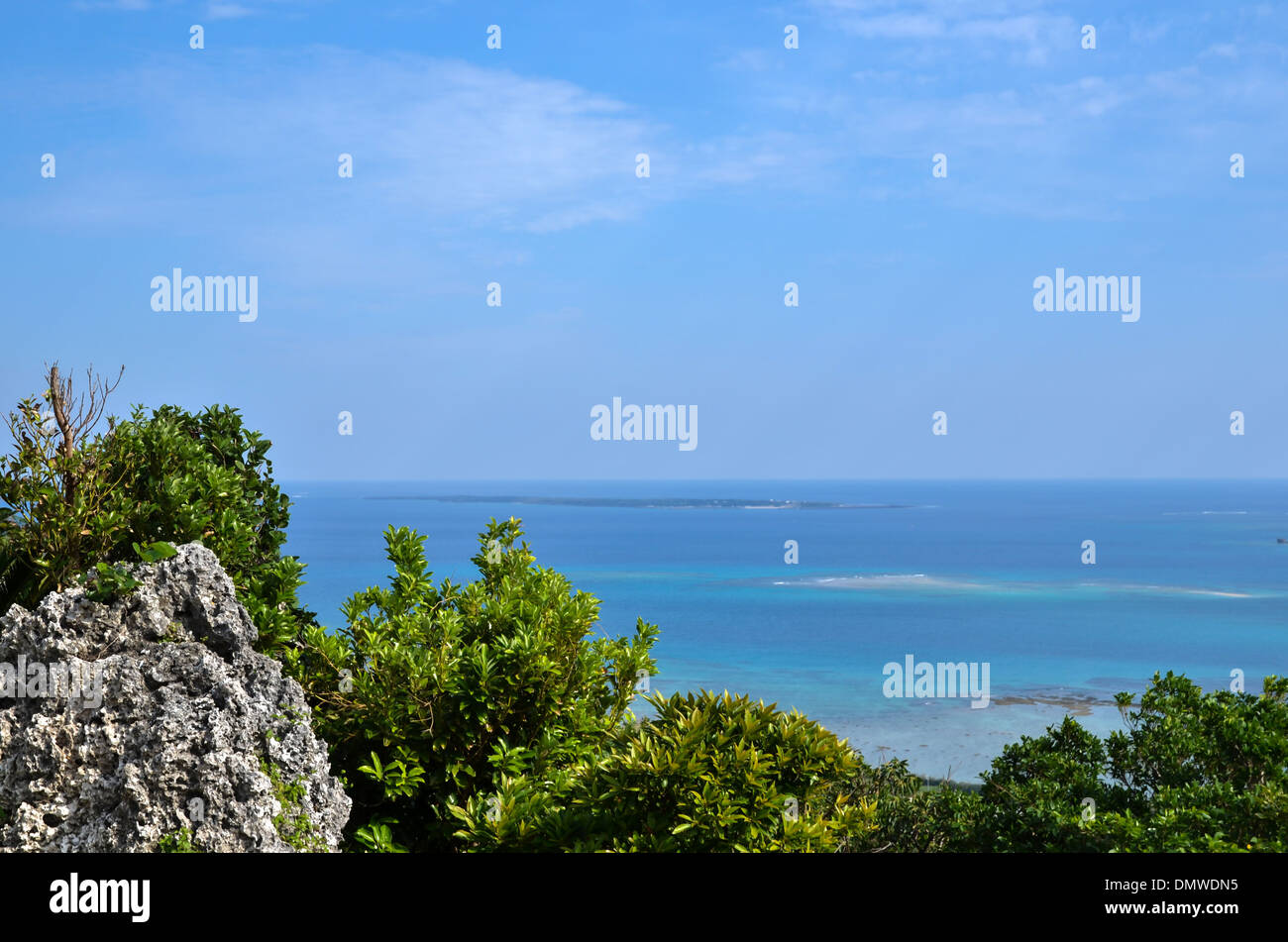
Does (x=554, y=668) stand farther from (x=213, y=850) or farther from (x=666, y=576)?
(x=666, y=576)

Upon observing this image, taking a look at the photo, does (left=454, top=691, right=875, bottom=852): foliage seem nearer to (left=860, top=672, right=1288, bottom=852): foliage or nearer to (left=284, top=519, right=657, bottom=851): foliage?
(left=284, top=519, right=657, bottom=851): foliage

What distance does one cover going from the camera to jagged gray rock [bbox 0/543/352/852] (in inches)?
208

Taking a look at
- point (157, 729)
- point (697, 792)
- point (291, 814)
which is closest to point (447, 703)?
point (291, 814)

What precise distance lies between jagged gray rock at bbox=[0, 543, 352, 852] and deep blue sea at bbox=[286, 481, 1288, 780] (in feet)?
48.3

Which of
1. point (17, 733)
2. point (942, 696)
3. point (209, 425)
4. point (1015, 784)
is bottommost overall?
point (942, 696)

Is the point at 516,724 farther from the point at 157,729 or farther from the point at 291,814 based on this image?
the point at 157,729

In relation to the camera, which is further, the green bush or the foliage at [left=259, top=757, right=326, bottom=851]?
the green bush

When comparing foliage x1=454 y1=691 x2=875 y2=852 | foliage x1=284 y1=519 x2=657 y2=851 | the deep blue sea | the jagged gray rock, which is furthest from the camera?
the deep blue sea

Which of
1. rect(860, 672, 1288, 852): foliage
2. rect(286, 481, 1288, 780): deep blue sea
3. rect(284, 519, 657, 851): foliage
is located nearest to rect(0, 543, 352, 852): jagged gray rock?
rect(284, 519, 657, 851): foliage

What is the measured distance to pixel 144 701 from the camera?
5680 millimetres

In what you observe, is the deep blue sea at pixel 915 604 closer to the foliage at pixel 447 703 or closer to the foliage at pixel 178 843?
the foliage at pixel 447 703
